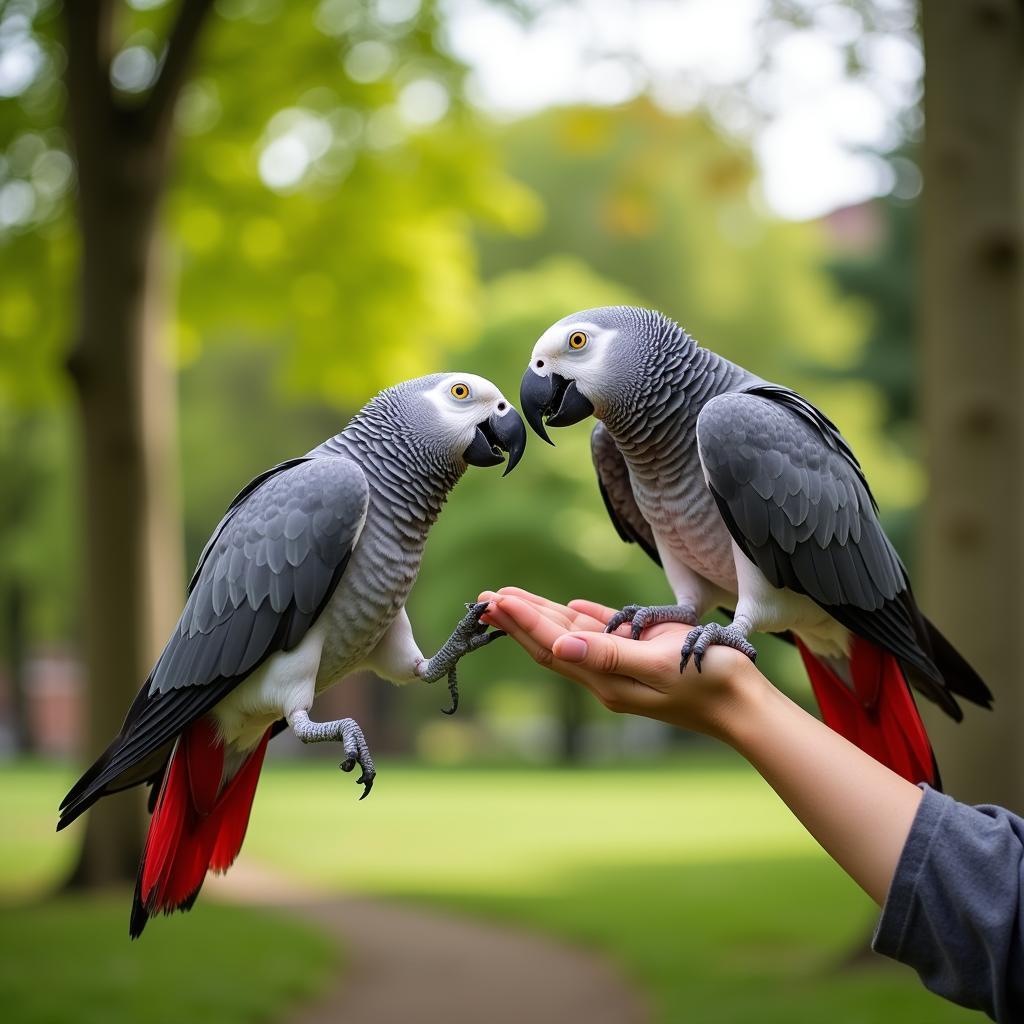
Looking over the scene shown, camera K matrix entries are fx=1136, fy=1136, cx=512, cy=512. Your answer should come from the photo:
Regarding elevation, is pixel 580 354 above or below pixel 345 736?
above

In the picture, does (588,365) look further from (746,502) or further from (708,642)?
(708,642)

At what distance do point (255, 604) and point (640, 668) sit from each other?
1.88 feet

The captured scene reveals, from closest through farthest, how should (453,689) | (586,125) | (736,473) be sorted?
(736,473)
(453,689)
(586,125)

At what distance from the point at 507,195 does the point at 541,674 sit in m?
10.4

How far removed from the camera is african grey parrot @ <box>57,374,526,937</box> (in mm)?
1648

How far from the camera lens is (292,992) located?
5.12 metres

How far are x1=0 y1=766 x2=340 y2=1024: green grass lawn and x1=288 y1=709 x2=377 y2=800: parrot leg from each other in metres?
3.39

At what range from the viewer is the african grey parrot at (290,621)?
165cm

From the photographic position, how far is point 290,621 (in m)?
1.66

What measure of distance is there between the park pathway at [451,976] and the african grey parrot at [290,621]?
365 centimetres

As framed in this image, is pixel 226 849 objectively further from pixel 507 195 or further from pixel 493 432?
pixel 507 195

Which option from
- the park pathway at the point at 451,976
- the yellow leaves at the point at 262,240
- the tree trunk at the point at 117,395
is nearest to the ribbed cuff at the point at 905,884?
the park pathway at the point at 451,976

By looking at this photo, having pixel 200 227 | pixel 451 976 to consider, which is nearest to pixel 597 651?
pixel 451 976

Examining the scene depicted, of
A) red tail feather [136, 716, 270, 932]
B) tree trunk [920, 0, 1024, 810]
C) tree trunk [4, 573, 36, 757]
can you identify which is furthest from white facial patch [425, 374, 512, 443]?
tree trunk [4, 573, 36, 757]
